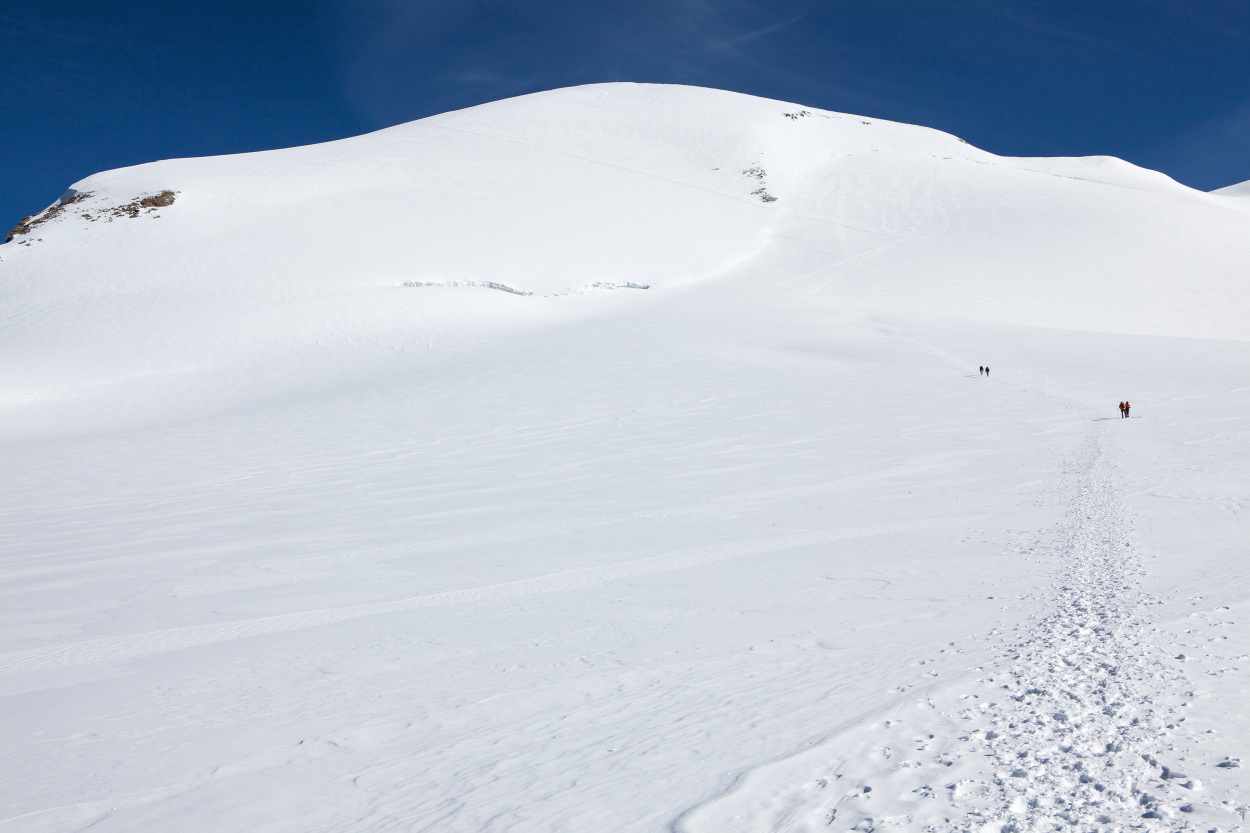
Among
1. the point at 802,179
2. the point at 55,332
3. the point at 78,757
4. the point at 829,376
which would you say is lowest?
the point at 78,757

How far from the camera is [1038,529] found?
677 cm

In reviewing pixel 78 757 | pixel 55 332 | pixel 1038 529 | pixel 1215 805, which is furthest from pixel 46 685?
pixel 55 332

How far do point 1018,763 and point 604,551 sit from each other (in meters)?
4.41

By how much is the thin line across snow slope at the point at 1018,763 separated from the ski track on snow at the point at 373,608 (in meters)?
2.98

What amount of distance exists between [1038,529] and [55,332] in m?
28.2

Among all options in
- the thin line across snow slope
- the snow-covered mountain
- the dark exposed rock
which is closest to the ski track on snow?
the thin line across snow slope

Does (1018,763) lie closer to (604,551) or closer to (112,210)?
(604,551)

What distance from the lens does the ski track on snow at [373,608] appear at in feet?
16.6

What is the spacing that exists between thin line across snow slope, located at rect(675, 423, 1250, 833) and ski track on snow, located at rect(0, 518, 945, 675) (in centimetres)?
298

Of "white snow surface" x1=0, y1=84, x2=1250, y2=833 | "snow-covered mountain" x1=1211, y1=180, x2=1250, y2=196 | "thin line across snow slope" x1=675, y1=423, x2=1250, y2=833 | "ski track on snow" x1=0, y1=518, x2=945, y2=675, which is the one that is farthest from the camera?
"snow-covered mountain" x1=1211, y1=180, x2=1250, y2=196

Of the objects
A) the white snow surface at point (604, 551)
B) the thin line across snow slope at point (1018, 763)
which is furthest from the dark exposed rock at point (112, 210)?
the thin line across snow slope at point (1018, 763)

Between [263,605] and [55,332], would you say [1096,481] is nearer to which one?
[263,605]

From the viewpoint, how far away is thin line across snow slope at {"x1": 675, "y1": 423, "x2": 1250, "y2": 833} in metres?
2.67

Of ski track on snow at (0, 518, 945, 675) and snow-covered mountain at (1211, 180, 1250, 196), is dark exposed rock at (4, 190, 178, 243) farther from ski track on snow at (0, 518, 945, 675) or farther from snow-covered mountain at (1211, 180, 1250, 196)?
snow-covered mountain at (1211, 180, 1250, 196)
